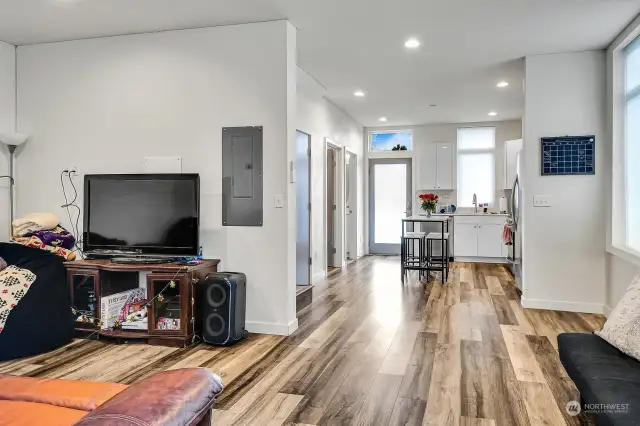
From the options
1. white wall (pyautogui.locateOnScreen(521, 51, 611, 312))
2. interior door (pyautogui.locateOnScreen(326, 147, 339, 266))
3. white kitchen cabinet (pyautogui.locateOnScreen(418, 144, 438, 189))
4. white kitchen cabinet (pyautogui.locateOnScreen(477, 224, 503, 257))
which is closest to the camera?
white wall (pyautogui.locateOnScreen(521, 51, 611, 312))

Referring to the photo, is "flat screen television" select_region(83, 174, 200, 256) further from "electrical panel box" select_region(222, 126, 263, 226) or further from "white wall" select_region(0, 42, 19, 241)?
"white wall" select_region(0, 42, 19, 241)

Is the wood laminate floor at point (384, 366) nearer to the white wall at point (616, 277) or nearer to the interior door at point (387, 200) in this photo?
the white wall at point (616, 277)

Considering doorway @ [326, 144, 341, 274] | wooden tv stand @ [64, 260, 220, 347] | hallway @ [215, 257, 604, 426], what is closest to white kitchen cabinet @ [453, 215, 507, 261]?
doorway @ [326, 144, 341, 274]

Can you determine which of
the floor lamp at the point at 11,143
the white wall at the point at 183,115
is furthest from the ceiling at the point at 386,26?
the floor lamp at the point at 11,143

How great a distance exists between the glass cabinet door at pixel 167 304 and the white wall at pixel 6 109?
6.32 feet

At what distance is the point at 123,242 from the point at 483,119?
6982mm

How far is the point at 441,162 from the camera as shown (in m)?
9.19

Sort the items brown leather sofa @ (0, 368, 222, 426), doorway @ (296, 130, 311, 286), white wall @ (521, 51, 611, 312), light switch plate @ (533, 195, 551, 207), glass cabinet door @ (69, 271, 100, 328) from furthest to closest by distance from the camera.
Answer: doorway @ (296, 130, 311, 286)
light switch plate @ (533, 195, 551, 207)
white wall @ (521, 51, 611, 312)
glass cabinet door @ (69, 271, 100, 328)
brown leather sofa @ (0, 368, 222, 426)

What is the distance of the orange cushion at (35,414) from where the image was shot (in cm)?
144

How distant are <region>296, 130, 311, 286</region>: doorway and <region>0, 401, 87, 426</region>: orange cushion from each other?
431 cm

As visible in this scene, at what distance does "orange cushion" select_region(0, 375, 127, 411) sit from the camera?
1558 millimetres

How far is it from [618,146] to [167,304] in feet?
14.3

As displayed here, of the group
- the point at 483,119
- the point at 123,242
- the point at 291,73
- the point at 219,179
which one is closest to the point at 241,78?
the point at 291,73

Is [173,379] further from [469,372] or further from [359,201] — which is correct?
[359,201]
